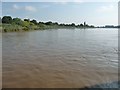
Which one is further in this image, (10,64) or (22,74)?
(10,64)

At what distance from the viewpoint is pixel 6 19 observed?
65438 millimetres

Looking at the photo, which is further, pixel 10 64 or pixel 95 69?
pixel 10 64

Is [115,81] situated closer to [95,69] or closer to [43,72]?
[95,69]

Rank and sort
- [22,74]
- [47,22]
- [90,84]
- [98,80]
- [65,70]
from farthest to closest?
1. [47,22]
2. [65,70]
3. [22,74]
4. [98,80]
5. [90,84]

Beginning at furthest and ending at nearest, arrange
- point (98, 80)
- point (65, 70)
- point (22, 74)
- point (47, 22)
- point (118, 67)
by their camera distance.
Result: point (47, 22) < point (118, 67) < point (65, 70) < point (22, 74) < point (98, 80)

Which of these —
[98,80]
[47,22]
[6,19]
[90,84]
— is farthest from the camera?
[47,22]

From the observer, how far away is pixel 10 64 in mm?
8539

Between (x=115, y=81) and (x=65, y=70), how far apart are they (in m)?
2.14

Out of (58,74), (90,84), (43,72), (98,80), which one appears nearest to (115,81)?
(98,80)

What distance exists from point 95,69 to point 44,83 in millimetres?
2747

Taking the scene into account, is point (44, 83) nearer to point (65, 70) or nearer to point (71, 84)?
point (71, 84)

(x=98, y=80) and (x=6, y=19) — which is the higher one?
(x=6, y=19)

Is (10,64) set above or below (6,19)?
below

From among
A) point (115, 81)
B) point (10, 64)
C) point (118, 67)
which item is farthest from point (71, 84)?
point (10, 64)
